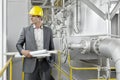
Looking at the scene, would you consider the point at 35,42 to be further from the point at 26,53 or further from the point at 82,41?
the point at 82,41

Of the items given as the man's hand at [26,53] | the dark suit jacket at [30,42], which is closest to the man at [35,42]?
the dark suit jacket at [30,42]

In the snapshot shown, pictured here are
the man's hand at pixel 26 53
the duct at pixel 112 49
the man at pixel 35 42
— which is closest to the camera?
the duct at pixel 112 49

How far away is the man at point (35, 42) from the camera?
140 inches

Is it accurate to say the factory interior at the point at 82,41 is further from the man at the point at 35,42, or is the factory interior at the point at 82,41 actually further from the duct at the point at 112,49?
the man at the point at 35,42

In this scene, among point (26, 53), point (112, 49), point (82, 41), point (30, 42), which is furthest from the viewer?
point (82, 41)

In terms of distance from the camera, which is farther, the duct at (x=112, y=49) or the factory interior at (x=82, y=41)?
the factory interior at (x=82, y=41)

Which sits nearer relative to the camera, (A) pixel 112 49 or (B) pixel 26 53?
(A) pixel 112 49

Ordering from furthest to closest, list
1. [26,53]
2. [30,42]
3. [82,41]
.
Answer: [82,41] < [30,42] < [26,53]

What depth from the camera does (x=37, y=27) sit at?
3.60m

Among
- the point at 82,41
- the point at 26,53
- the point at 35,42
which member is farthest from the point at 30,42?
the point at 82,41

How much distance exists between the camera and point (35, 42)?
3.60 m

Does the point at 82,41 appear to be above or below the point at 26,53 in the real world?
above

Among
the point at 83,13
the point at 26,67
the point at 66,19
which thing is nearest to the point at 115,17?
the point at 83,13

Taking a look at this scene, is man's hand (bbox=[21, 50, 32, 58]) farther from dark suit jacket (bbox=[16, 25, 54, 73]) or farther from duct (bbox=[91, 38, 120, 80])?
duct (bbox=[91, 38, 120, 80])
